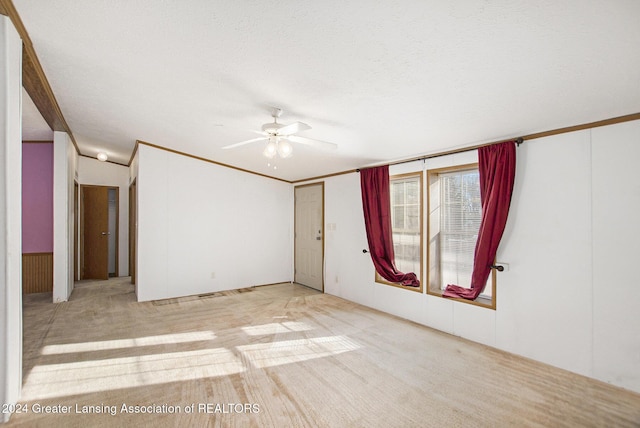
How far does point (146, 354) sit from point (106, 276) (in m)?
4.74

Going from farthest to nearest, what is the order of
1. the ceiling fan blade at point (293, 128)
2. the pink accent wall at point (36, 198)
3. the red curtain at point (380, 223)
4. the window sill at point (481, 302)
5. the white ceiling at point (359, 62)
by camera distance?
the pink accent wall at point (36, 198) < the red curtain at point (380, 223) < the window sill at point (481, 302) < the ceiling fan blade at point (293, 128) < the white ceiling at point (359, 62)

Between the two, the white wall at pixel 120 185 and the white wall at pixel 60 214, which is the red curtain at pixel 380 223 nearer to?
the white wall at pixel 60 214

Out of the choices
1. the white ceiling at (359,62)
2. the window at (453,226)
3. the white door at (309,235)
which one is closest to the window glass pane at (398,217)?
the window at (453,226)

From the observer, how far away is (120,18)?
190 centimetres

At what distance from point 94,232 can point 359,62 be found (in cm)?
728

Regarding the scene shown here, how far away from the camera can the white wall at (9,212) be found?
1869mm

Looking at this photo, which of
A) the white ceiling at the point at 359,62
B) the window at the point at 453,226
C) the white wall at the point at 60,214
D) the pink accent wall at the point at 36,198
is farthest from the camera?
the pink accent wall at the point at 36,198

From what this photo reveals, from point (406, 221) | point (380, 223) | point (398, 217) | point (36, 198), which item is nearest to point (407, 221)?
point (406, 221)

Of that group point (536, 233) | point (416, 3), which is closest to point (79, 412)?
point (416, 3)

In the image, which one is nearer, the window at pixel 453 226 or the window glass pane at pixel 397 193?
the window at pixel 453 226

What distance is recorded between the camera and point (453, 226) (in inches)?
142

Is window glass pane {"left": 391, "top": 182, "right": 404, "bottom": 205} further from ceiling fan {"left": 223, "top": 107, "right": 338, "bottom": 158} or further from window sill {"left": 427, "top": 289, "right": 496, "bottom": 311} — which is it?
ceiling fan {"left": 223, "top": 107, "right": 338, "bottom": 158}

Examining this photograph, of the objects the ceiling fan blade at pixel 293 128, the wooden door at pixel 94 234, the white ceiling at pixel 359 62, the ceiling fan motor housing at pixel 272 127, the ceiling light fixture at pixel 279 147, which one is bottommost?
the wooden door at pixel 94 234

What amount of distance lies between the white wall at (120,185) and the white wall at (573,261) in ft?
23.8
